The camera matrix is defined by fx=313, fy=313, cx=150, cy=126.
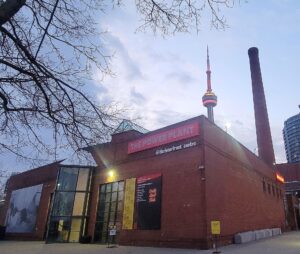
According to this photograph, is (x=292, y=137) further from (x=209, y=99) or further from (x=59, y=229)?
(x=59, y=229)

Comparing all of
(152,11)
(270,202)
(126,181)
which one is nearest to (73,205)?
(126,181)

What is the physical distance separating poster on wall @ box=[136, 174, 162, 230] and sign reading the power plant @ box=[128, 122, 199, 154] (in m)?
2.55

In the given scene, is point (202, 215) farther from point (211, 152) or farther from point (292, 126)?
point (292, 126)

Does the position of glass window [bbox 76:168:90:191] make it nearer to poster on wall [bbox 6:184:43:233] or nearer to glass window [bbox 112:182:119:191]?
glass window [bbox 112:182:119:191]

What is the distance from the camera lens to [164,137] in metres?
23.8

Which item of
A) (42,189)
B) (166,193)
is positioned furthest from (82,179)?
(166,193)

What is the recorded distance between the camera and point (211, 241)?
62.7ft

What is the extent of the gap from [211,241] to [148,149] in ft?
28.3

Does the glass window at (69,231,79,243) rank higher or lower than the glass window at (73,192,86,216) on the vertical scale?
lower

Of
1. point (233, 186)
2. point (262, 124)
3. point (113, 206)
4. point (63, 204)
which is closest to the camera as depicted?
point (233, 186)

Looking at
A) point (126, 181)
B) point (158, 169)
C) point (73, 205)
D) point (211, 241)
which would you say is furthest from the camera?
point (73, 205)

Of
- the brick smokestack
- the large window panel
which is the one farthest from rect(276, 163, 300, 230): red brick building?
the large window panel

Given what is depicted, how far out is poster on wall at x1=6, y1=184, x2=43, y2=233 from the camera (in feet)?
118

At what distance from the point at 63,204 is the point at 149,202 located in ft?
31.3
